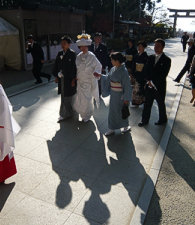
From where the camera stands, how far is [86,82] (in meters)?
5.12

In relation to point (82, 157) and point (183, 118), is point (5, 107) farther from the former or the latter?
point (183, 118)

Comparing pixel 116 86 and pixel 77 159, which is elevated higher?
pixel 116 86

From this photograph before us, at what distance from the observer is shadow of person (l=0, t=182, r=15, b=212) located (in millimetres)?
2943

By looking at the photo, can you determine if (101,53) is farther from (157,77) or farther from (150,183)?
(150,183)

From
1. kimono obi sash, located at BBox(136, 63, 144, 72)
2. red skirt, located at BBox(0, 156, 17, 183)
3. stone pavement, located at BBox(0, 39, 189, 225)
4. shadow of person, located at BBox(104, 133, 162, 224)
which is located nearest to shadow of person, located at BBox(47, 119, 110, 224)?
stone pavement, located at BBox(0, 39, 189, 225)

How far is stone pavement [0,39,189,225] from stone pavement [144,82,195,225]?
240 mm

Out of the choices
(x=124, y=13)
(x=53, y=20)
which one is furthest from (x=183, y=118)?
(x=124, y=13)

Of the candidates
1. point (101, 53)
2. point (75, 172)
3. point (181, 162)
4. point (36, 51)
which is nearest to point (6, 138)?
point (75, 172)

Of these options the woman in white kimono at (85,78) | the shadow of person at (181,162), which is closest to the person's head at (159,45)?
the woman in white kimono at (85,78)

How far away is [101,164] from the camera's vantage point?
3.75m

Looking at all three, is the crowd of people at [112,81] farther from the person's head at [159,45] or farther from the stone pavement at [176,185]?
the stone pavement at [176,185]

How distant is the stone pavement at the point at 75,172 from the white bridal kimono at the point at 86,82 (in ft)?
1.05

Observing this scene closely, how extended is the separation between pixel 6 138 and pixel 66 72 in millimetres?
2277

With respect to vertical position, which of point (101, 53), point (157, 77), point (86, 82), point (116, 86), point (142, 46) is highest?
point (142, 46)
